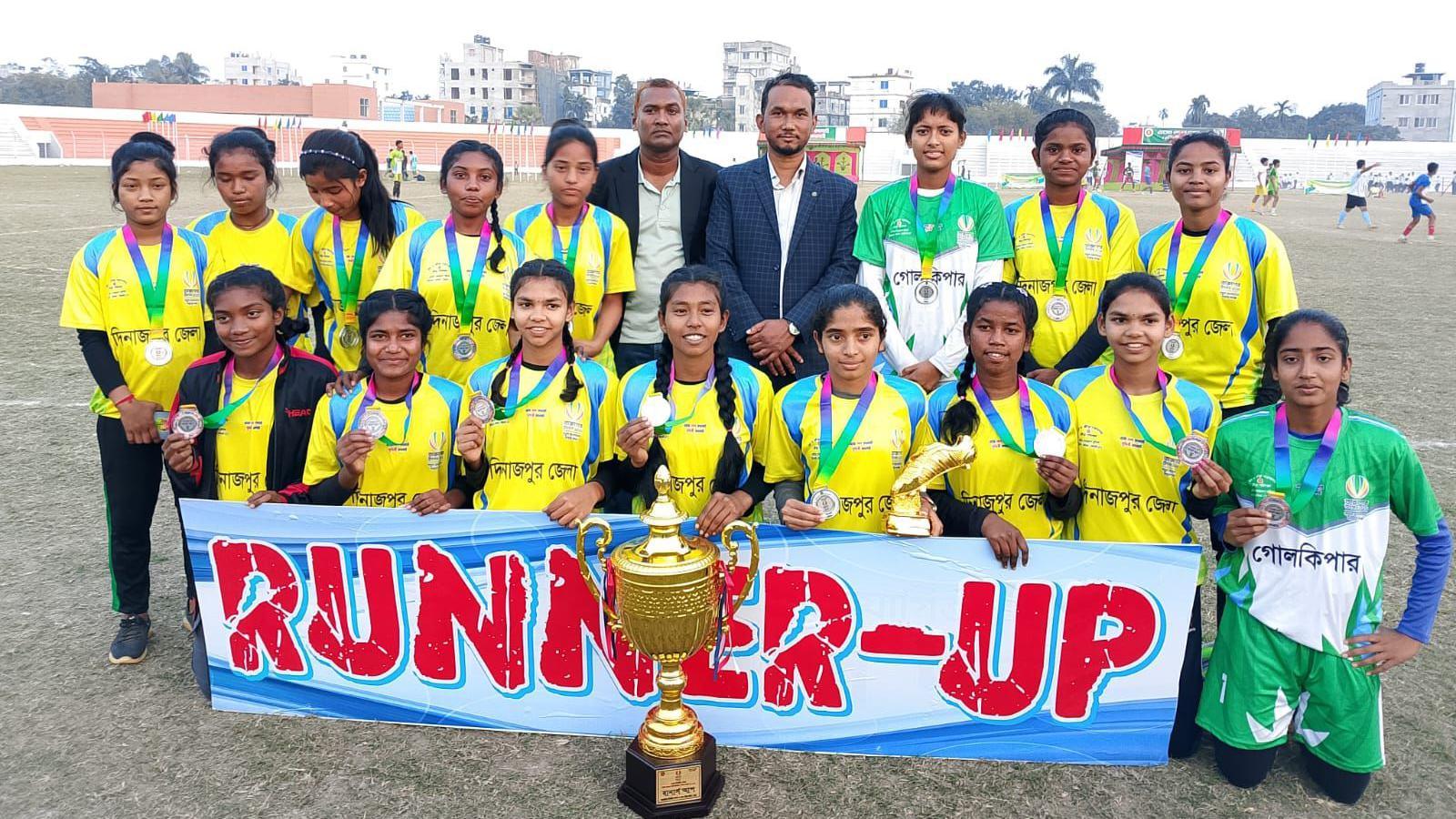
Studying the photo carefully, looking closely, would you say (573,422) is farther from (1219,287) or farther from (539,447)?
(1219,287)

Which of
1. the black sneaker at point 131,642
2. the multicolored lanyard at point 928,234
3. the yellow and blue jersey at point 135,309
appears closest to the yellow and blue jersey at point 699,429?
the multicolored lanyard at point 928,234

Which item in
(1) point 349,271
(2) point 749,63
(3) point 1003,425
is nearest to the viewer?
(3) point 1003,425

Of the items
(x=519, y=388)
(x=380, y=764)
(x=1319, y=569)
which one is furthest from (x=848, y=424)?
(x=380, y=764)

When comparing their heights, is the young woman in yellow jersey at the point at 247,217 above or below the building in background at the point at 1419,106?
below


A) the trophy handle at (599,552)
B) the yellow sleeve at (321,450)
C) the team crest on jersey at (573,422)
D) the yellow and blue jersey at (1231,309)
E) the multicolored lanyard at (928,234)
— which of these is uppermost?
the multicolored lanyard at (928,234)

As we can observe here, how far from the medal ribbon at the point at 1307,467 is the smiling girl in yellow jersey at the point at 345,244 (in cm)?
357

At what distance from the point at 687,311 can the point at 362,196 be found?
184 centimetres

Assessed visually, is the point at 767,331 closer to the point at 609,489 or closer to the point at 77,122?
the point at 609,489

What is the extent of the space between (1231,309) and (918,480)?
1750 millimetres

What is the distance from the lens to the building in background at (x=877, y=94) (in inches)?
5034

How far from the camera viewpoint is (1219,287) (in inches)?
Result: 157

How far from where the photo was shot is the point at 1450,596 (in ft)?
15.1

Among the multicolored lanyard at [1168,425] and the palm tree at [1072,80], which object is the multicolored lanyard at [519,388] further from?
the palm tree at [1072,80]

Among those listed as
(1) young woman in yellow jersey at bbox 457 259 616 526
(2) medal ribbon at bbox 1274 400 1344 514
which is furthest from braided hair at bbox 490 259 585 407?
(2) medal ribbon at bbox 1274 400 1344 514
